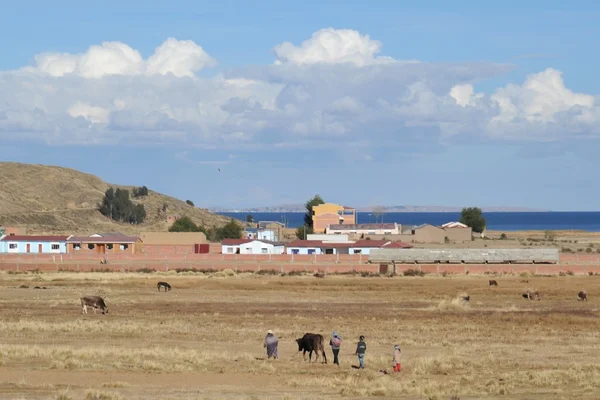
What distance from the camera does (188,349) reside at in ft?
111

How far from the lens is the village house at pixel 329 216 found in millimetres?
147375

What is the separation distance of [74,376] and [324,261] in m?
61.7

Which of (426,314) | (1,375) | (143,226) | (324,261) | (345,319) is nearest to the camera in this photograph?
(1,375)

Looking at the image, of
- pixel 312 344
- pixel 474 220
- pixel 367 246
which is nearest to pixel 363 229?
pixel 367 246

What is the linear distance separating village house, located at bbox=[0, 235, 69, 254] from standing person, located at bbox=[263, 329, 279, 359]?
77.1 meters

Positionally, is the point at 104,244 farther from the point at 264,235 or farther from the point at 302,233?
the point at 302,233

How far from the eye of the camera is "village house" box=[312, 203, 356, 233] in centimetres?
14738

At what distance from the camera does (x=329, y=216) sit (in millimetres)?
148625

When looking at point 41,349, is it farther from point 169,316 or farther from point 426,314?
point 426,314

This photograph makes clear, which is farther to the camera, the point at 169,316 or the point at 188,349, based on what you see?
the point at 169,316

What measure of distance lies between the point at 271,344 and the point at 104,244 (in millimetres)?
78122

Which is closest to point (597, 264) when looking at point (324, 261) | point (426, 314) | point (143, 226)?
point (324, 261)

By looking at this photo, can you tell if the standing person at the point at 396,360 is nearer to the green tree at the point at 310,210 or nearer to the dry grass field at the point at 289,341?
the dry grass field at the point at 289,341

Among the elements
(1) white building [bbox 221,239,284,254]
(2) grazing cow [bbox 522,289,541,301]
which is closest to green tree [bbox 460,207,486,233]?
(1) white building [bbox 221,239,284,254]
